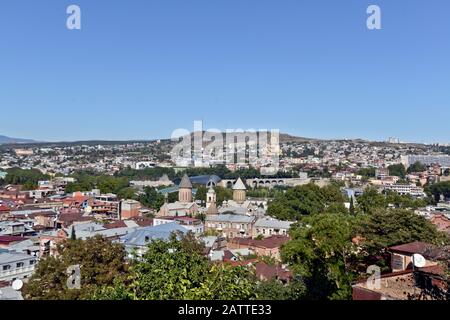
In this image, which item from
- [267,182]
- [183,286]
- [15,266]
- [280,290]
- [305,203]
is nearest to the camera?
[183,286]

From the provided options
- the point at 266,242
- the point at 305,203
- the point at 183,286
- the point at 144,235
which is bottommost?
the point at 266,242

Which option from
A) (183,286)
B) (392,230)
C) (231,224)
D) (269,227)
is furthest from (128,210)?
(183,286)

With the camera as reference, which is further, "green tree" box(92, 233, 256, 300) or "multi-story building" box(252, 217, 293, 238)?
"multi-story building" box(252, 217, 293, 238)

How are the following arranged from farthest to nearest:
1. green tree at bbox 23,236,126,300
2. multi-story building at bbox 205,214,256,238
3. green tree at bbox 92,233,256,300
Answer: multi-story building at bbox 205,214,256,238 < green tree at bbox 23,236,126,300 < green tree at bbox 92,233,256,300

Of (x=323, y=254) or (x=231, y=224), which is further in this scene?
(x=231, y=224)

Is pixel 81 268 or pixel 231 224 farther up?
pixel 81 268

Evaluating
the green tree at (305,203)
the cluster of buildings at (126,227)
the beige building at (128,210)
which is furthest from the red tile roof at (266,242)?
the beige building at (128,210)

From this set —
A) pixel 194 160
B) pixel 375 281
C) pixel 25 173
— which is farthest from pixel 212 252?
pixel 194 160

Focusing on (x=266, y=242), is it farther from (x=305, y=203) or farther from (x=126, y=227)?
(x=305, y=203)

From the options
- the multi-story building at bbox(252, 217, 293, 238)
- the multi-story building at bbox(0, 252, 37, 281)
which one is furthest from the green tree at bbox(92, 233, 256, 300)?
the multi-story building at bbox(252, 217, 293, 238)

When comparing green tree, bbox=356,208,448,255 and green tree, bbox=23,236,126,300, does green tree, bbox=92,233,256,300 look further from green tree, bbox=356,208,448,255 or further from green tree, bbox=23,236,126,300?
green tree, bbox=356,208,448,255

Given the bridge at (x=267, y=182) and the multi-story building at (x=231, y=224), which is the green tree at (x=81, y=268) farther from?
the bridge at (x=267, y=182)
